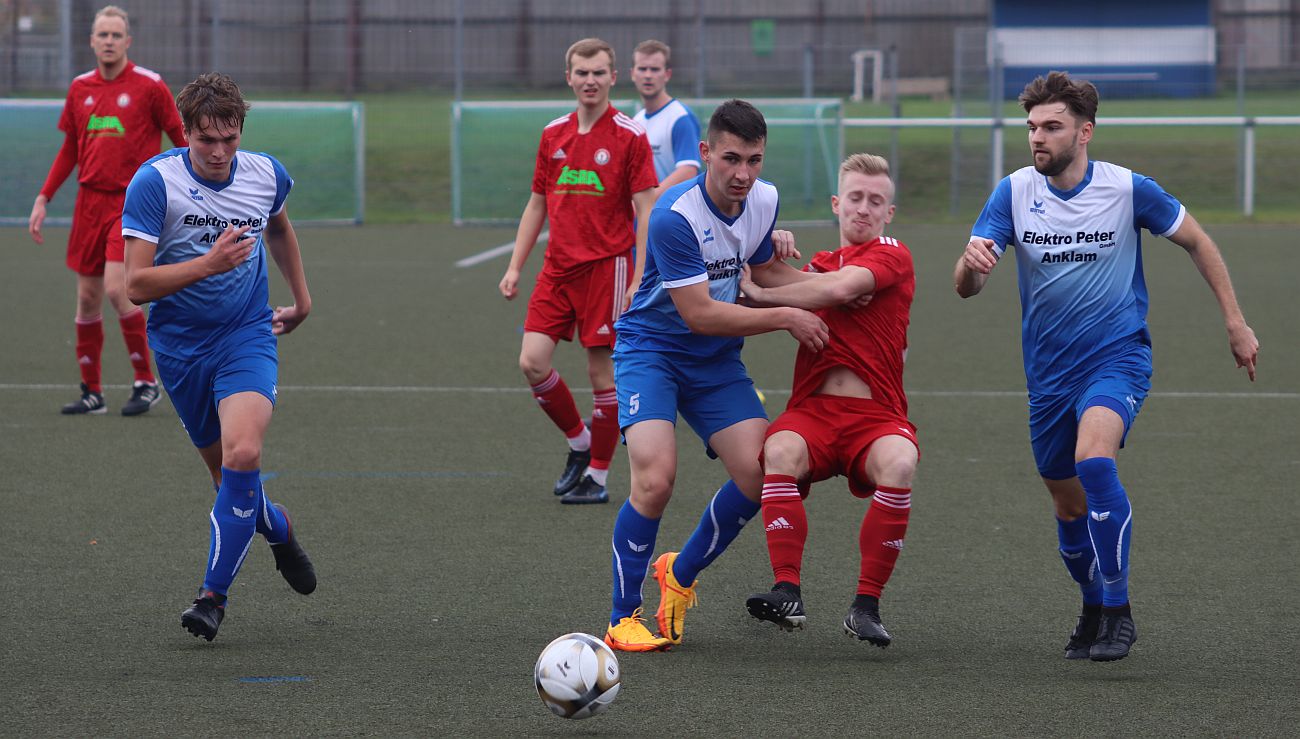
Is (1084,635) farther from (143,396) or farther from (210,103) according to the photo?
(143,396)

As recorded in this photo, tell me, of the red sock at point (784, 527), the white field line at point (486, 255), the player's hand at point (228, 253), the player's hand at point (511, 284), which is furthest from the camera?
the white field line at point (486, 255)

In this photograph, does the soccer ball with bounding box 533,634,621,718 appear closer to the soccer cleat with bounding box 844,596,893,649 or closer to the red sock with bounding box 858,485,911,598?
the soccer cleat with bounding box 844,596,893,649

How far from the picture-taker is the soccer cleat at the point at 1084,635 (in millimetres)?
4773

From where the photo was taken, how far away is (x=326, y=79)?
2509 centimetres

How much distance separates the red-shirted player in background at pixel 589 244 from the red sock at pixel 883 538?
2396 mm

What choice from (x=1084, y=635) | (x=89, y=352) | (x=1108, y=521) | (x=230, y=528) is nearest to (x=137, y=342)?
(x=89, y=352)

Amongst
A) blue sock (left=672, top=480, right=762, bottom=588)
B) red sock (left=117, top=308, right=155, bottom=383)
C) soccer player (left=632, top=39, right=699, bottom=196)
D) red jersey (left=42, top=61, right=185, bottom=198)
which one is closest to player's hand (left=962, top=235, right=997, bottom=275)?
blue sock (left=672, top=480, right=762, bottom=588)

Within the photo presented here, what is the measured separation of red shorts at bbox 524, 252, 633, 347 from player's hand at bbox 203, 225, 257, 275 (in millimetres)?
2324

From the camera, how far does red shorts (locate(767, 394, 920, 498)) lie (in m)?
4.85

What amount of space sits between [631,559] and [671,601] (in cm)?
19

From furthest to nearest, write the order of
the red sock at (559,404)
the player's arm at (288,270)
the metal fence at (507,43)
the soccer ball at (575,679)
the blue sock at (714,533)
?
the metal fence at (507,43) < the red sock at (559,404) < the player's arm at (288,270) < the blue sock at (714,533) < the soccer ball at (575,679)

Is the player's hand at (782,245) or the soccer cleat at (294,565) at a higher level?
the player's hand at (782,245)

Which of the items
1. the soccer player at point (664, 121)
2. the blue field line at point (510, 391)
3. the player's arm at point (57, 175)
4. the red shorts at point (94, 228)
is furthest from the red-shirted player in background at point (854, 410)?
the player's arm at point (57, 175)

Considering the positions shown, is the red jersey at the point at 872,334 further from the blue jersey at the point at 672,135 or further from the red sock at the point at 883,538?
the blue jersey at the point at 672,135
